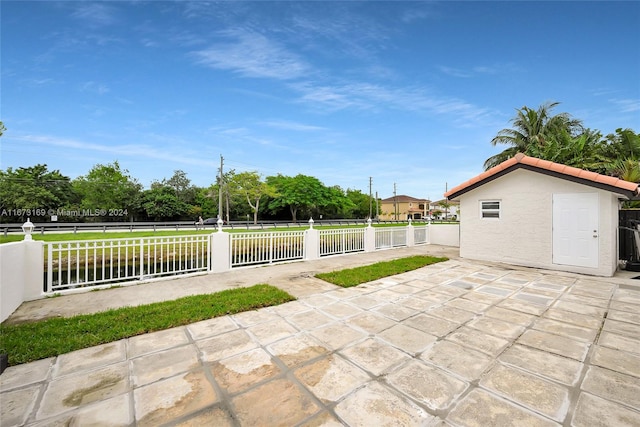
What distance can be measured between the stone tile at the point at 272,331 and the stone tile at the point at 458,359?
1600 millimetres

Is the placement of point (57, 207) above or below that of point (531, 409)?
above

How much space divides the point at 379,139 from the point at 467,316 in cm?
1996

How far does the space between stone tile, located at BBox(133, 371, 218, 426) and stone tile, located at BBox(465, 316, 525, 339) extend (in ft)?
10.7

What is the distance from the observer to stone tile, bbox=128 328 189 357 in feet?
9.41

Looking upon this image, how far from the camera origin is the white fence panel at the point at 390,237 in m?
10.9

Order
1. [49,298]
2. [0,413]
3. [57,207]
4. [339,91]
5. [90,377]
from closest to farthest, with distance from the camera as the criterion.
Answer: [0,413] → [90,377] → [49,298] → [339,91] → [57,207]

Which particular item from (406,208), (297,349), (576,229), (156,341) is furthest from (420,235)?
(406,208)

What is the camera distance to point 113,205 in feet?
103

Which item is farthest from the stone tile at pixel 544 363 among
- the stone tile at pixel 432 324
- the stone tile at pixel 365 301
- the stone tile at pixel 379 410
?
the stone tile at pixel 365 301

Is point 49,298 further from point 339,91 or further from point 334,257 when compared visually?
point 339,91

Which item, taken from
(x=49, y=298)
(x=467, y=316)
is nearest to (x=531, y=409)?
(x=467, y=316)

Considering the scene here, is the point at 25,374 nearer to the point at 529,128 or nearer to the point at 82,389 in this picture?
the point at 82,389

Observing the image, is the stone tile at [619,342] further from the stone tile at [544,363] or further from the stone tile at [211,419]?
the stone tile at [211,419]

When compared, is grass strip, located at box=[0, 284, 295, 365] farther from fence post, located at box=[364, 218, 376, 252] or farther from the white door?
the white door
